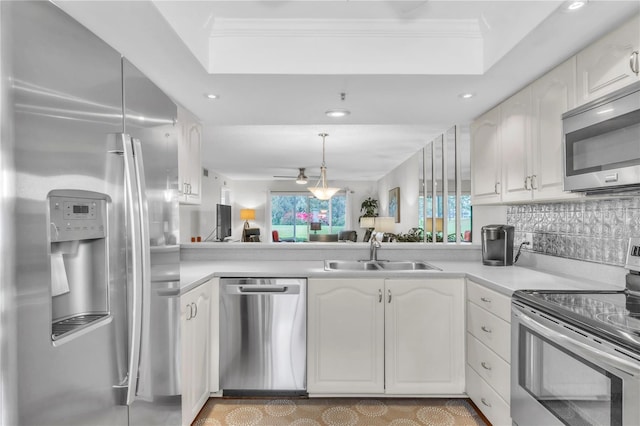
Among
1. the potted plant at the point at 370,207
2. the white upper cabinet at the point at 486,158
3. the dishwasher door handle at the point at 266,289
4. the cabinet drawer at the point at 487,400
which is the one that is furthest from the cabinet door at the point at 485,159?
the potted plant at the point at 370,207

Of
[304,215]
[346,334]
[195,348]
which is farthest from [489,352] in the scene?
[304,215]

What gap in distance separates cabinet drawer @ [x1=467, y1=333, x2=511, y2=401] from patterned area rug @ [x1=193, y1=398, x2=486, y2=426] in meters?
0.32

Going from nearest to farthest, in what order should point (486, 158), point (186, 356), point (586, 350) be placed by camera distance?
point (586, 350) < point (186, 356) < point (486, 158)

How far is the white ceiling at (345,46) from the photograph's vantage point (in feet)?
5.35

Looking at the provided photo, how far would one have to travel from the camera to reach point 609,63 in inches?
64.4

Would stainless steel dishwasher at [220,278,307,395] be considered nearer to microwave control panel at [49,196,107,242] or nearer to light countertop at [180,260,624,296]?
light countertop at [180,260,624,296]

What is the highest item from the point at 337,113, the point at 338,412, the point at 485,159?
the point at 337,113

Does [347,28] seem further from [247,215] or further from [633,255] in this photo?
[247,215]

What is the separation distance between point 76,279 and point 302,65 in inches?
63.5

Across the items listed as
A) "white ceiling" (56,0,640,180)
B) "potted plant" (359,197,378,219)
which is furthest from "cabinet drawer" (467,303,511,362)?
"potted plant" (359,197,378,219)

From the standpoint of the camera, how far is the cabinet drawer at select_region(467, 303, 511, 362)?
6.28 ft

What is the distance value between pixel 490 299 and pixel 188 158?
2179mm

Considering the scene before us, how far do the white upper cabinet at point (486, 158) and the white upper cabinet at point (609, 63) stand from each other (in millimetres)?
819

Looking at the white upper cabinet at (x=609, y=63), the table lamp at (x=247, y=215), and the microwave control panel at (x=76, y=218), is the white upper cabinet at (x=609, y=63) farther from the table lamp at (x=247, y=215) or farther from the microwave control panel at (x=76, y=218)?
the table lamp at (x=247, y=215)
